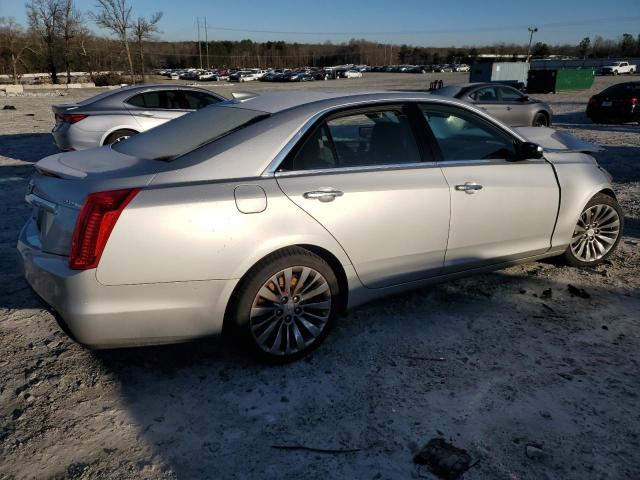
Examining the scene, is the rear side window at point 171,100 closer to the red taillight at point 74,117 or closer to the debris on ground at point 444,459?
the red taillight at point 74,117

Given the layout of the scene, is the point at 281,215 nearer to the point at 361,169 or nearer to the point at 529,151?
the point at 361,169

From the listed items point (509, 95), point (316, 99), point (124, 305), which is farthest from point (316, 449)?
point (509, 95)

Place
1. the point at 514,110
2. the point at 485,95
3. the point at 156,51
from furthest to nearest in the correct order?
the point at 156,51 → the point at 514,110 → the point at 485,95

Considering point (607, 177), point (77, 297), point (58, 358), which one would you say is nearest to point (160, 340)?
point (77, 297)

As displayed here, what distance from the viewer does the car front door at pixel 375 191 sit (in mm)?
3143

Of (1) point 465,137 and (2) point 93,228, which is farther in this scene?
(1) point 465,137

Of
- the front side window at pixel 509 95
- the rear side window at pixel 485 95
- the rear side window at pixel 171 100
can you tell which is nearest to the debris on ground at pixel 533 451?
the rear side window at pixel 171 100

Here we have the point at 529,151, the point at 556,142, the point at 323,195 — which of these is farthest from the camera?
the point at 556,142

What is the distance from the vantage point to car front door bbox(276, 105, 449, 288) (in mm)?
3143

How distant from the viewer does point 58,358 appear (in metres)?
3.37

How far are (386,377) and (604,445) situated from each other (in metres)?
1.16

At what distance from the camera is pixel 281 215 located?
9.70ft

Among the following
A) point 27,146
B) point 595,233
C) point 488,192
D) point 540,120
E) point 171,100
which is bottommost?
point 27,146

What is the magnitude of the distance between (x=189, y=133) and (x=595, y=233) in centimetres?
361
